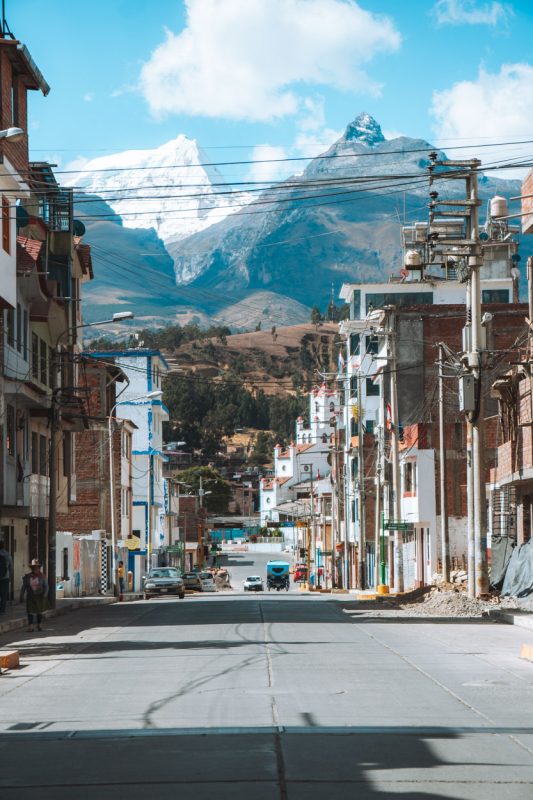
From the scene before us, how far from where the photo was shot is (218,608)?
4034cm

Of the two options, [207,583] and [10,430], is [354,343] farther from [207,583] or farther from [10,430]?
[10,430]

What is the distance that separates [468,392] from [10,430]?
1538 cm

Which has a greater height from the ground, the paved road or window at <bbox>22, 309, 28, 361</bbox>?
window at <bbox>22, 309, 28, 361</bbox>

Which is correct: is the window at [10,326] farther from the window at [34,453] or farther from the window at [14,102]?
the window at [34,453]

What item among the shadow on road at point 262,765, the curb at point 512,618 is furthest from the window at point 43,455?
the shadow on road at point 262,765

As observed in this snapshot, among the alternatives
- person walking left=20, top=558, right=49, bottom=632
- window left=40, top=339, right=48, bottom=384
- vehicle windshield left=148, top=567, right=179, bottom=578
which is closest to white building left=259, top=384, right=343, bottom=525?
vehicle windshield left=148, top=567, right=179, bottom=578

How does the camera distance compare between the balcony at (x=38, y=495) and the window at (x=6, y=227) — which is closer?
the window at (x=6, y=227)

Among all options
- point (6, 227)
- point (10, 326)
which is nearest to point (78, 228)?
point (10, 326)

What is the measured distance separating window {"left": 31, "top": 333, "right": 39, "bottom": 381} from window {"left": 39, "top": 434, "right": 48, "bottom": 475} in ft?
Answer: 13.3

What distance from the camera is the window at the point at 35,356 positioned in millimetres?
45369

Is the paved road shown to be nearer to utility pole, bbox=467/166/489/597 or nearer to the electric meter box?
utility pole, bbox=467/166/489/597

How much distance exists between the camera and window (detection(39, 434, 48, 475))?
49469mm

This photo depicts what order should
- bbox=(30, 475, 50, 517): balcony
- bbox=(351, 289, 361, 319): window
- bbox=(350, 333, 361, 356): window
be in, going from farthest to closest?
bbox=(350, 333, 361, 356): window
bbox=(351, 289, 361, 319): window
bbox=(30, 475, 50, 517): balcony

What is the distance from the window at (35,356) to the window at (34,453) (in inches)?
108
